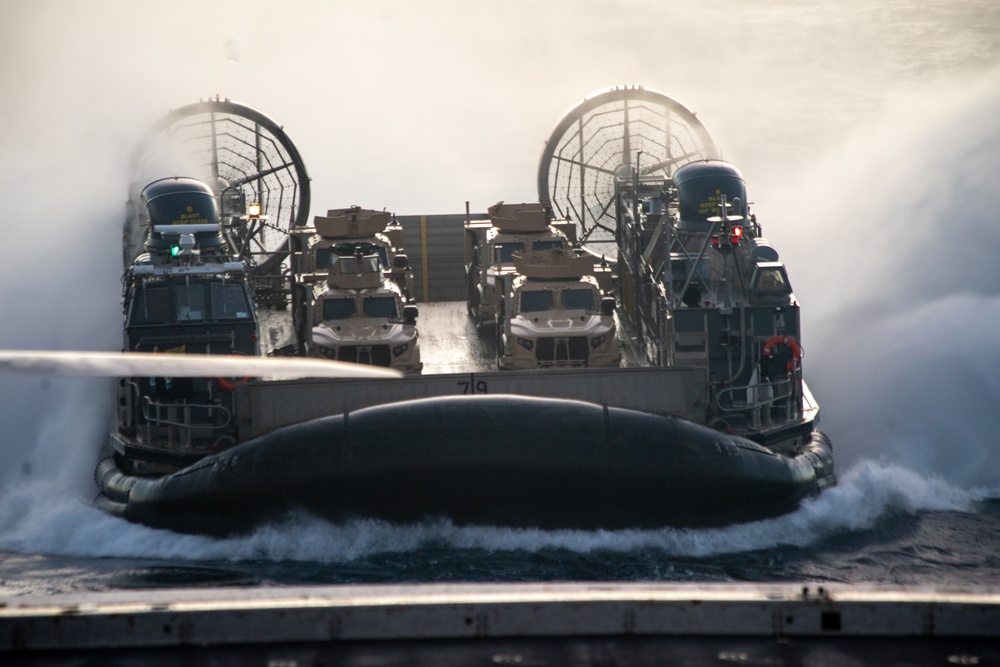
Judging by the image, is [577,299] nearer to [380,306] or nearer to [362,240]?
[380,306]

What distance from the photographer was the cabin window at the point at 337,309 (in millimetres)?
15258

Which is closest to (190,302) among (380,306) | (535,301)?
(380,306)

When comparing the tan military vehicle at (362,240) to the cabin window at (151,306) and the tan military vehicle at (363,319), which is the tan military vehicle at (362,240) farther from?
the cabin window at (151,306)

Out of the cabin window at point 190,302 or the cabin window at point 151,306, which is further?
the cabin window at point 190,302

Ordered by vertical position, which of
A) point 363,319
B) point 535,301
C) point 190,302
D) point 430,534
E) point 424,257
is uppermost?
point 424,257

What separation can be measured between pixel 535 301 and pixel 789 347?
9.28 ft

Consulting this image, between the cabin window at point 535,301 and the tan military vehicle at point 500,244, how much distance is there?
68.6 inches

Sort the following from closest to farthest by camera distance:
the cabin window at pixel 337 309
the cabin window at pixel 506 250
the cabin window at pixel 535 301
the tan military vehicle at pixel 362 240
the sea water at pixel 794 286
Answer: the sea water at pixel 794 286 < the cabin window at pixel 337 309 < the cabin window at pixel 535 301 < the tan military vehicle at pixel 362 240 < the cabin window at pixel 506 250

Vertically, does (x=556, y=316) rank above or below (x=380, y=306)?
below

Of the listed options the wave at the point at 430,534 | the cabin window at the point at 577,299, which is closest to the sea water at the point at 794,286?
the wave at the point at 430,534

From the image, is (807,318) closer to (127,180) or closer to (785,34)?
(127,180)

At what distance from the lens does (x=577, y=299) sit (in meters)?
15.4

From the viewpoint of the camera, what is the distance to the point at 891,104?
41312 millimetres

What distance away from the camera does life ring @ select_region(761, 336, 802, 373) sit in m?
14.3
